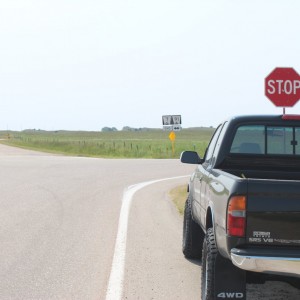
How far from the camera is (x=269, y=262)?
14.2ft

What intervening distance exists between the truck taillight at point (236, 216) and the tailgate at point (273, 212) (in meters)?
0.04

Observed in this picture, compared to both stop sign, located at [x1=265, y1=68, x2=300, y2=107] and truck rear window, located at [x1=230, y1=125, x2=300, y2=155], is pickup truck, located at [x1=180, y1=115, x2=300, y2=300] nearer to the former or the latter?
truck rear window, located at [x1=230, y1=125, x2=300, y2=155]

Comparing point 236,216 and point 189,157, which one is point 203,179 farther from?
point 236,216

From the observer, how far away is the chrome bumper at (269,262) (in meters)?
4.32

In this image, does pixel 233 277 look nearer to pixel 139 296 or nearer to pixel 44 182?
pixel 139 296

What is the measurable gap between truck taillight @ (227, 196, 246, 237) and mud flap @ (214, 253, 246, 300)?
0.45 meters

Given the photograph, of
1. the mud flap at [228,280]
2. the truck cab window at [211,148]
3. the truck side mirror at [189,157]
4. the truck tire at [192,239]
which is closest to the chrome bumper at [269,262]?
the mud flap at [228,280]

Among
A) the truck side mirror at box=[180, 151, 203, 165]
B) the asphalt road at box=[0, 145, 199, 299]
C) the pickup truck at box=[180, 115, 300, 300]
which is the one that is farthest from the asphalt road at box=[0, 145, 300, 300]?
the truck side mirror at box=[180, 151, 203, 165]

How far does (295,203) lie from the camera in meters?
4.36

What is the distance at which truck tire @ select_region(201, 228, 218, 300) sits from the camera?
4777 mm

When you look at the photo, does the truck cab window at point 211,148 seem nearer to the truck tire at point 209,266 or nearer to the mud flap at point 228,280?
the truck tire at point 209,266

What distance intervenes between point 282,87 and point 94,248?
8.15 metres

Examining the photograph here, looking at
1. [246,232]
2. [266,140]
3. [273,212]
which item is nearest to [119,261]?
[266,140]

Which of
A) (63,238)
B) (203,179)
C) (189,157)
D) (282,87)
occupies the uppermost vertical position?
(282,87)
